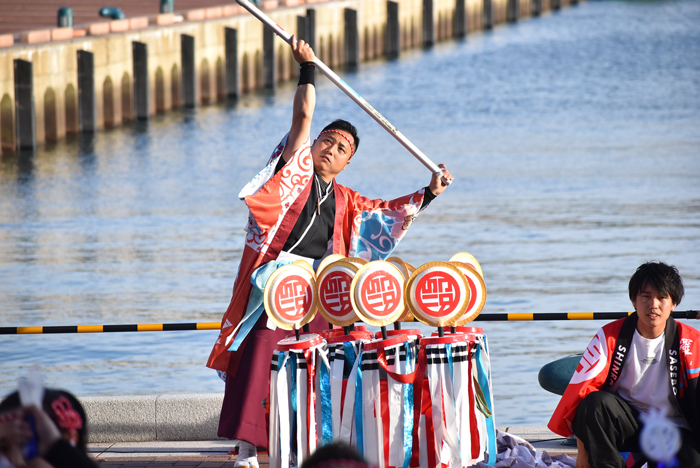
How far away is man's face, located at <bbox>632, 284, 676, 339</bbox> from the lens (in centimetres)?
446

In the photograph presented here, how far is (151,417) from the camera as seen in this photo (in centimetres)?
586

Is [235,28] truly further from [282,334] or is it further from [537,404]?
[282,334]

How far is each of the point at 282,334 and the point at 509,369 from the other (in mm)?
4277

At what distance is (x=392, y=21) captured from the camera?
164ft

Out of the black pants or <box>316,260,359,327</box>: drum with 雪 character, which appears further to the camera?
<box>316,260,359,327</box>: drum with 雪 character

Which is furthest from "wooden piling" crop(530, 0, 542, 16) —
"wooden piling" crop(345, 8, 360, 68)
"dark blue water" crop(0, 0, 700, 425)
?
"dark blue water" crop(0, 0, 700, 425)

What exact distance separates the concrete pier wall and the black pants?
2110 cm

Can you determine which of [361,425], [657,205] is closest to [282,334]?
[361,425]

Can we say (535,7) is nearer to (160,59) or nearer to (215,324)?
(160,59)

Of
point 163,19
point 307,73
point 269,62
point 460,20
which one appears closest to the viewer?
point 307,73

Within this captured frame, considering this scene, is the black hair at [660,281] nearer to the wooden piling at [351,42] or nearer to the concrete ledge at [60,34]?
the concrete ledge at [60,34]

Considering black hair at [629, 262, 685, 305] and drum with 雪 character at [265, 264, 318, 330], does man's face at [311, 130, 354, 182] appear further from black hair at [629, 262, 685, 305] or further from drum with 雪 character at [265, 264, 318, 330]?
black hair at [629, 262, 685, 305]

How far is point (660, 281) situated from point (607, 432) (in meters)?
0.67

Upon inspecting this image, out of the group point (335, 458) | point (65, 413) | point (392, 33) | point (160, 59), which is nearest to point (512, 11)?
point (392, 33)
